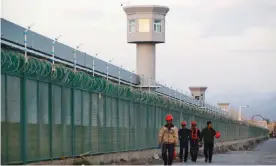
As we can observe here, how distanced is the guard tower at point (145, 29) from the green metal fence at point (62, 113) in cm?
4278

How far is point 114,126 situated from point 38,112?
8.84 metres

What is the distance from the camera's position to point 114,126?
29.2m

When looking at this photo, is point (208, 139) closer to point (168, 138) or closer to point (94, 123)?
point (94, 123)

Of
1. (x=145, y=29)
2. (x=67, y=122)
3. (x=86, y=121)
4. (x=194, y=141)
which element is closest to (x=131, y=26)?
(x=145, y=29)

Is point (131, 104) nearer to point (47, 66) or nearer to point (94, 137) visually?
point (94, 137)

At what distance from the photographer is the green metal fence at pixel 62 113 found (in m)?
18.7

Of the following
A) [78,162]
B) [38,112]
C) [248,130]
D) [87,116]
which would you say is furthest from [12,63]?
[248,130]

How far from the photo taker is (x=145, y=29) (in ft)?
260

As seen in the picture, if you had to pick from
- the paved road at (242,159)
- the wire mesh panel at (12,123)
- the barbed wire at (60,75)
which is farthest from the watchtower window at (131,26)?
the wire mesh panel at (12,123)

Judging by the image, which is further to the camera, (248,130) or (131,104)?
(248,130)

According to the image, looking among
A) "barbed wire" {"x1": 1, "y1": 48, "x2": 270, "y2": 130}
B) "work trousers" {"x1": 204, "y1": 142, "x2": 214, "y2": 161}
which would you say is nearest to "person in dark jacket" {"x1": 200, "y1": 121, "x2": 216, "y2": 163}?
"work trousers" {"x1": 204, "y1": 142, "x2": 214, "y2": 161}

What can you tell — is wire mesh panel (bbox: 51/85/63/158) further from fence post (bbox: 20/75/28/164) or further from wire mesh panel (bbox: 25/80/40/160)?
fence post (bbox: 20/75/28/164)

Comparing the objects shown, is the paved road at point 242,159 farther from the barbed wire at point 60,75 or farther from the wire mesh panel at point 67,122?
the wire mesh panel at point 67,122

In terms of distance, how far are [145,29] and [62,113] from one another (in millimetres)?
56689
